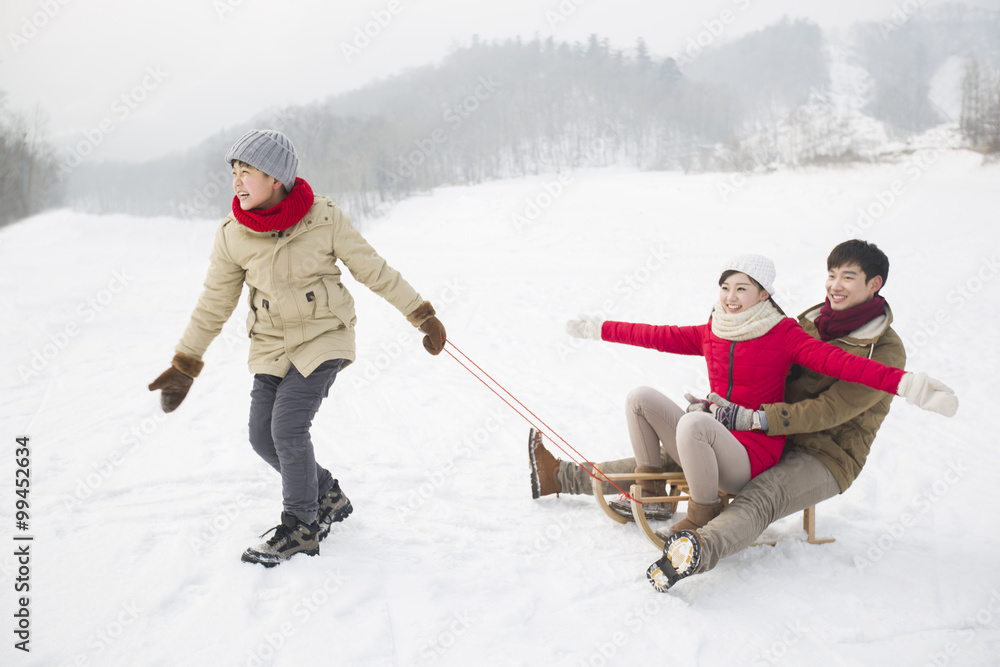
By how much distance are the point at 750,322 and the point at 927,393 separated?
70cm

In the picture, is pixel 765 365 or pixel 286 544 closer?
pixel 286 544

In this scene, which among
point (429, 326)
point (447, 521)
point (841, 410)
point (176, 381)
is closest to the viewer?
point (176, 381)

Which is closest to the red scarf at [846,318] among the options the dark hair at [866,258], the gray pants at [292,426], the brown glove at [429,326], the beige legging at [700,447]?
the dark hair at [866,258]

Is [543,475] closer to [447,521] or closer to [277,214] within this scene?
[447,521]

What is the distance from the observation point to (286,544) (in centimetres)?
238

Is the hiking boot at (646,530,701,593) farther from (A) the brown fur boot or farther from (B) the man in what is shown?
(A) the brown fur boot

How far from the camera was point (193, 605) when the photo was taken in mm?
2096

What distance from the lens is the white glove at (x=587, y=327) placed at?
3064mm

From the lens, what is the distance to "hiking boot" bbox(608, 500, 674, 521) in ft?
9.60

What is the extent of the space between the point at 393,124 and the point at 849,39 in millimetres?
64784

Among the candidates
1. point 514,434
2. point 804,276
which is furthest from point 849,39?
point 514,434

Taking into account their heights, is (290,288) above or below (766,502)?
above

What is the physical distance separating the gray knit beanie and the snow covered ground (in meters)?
1.56

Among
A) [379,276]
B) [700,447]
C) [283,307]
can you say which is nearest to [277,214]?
[283,307]
